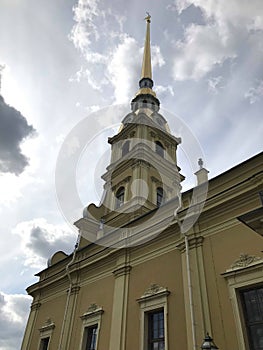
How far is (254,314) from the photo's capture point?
786cm

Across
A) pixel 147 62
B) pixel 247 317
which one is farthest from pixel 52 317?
pixel 147 62

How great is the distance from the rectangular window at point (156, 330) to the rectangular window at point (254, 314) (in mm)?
2911

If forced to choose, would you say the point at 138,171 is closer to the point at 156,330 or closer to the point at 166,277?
the point at 166,277

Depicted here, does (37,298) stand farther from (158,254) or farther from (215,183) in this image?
(215,183)

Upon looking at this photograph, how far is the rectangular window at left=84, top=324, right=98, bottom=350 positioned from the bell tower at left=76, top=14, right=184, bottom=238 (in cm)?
521

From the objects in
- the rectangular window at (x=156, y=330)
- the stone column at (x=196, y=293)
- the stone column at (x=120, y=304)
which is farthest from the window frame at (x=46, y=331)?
the stone column at (x=196, y=293)

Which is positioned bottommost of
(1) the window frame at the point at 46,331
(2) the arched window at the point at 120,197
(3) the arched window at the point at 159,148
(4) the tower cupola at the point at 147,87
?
(1) the window frame at the point at 46,331

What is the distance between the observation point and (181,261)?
10.1m

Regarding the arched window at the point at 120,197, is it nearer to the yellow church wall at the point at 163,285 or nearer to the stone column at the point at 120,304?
the stone column at the point at 120,304

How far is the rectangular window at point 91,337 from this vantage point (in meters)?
12.1

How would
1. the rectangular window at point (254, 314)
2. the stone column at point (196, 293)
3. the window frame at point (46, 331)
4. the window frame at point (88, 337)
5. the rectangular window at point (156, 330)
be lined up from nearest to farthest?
the rectangular window at point (254, 314) → the stone column at point (196, 293) → the rectangular window at point (156, 330) → the window frame at point (88, 337) → the window frame at point (46, 331)

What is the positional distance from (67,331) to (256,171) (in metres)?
9.95

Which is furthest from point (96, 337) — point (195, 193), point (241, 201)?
point (241, 201)

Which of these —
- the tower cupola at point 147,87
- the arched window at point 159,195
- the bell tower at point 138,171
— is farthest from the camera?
the tower cupola at point 147,87
